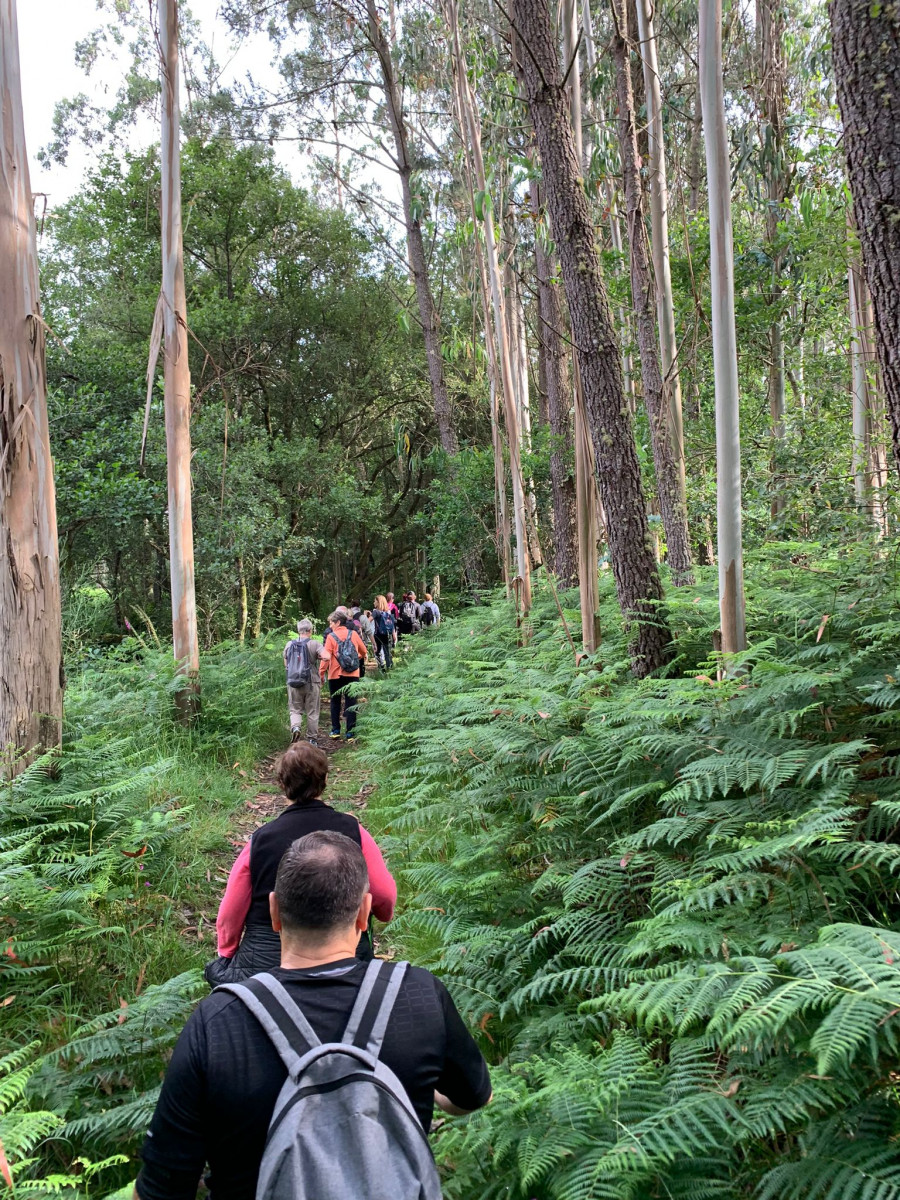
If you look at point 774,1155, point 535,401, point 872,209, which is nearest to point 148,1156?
point 774,1155

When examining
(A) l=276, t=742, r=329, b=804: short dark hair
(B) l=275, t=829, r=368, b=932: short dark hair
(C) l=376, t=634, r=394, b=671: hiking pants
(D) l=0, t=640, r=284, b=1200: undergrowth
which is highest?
(B) l=275, t=829, r=368, b=932: short dark hair

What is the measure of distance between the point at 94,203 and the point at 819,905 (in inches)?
847

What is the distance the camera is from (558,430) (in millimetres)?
12680

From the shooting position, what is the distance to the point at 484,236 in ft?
30.1

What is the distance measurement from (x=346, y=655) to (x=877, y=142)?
8.28 meters

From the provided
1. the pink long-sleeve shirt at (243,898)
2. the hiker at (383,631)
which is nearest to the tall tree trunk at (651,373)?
the hiker at (383,631)

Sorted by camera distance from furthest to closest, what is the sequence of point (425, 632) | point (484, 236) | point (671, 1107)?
point (425, 632) < point (484, 236) < point (671, 1107)

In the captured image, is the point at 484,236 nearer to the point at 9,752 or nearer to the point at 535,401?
the point at 9,752

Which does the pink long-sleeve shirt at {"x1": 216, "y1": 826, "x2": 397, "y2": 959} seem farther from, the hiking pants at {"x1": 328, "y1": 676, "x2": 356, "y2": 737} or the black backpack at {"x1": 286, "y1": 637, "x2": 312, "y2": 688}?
the hiking pants at {"x1": 328, "y1": 676, "x2": 356, "y2": 737}

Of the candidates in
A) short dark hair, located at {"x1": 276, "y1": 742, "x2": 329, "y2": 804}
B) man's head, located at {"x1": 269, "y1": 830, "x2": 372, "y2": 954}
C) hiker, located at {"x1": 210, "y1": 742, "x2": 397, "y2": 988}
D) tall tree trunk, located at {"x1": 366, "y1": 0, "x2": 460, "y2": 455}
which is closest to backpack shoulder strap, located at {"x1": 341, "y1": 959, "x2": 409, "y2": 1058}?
man's head, located at {"x1": 269, "y1": 830, "x2": 372, "y2": 954}

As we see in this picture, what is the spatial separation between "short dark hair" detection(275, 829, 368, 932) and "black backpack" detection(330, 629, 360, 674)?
863 centimetres

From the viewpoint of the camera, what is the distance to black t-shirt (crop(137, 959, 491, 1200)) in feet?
5.47

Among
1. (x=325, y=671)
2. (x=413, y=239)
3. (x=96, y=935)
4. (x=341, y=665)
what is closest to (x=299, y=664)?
(x=341, y=665)

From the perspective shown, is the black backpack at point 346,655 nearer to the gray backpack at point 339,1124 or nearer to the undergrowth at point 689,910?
the undergrowth at point 689,910
